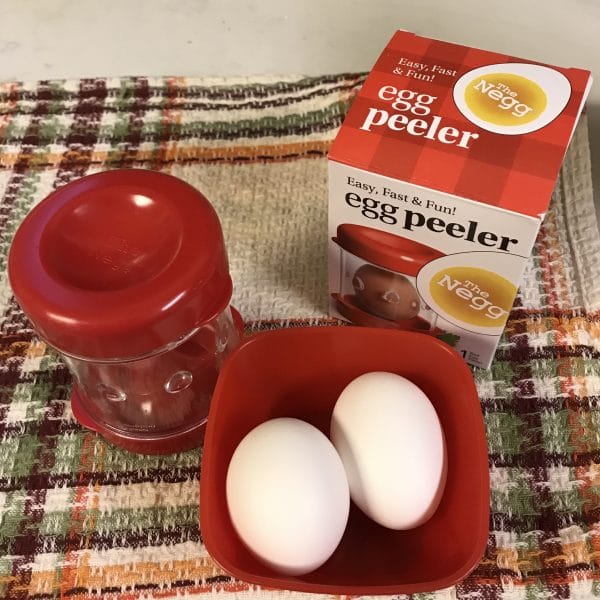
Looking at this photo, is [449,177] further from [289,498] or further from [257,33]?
[257,33]

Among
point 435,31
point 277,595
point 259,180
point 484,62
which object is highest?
point 484,62

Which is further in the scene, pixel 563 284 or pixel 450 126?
pixel 563 284

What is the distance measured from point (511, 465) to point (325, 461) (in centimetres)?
20

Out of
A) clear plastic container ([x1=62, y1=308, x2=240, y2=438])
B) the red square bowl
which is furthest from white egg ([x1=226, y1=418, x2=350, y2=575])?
clear plastic container ([x1=62, y1=308, x2=240, y2=438])

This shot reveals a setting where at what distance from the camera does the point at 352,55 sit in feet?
3.08

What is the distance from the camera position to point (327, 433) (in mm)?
620

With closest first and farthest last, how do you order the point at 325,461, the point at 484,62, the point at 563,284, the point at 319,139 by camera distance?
the point at 325,461 → the point at 484,62 → the point at 563,284 → the point at 319,139

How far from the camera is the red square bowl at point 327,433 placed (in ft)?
1.64

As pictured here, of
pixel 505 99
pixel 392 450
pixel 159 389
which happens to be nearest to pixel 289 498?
pixel 392 450

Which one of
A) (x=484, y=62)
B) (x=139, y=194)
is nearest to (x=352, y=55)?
(x=484, y=62)

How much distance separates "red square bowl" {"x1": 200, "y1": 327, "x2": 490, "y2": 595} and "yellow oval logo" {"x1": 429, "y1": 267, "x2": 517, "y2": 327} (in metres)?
0.06

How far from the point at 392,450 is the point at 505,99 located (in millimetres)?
299

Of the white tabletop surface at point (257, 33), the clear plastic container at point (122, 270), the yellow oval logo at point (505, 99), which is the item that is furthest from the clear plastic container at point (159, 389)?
the white tabletop surface at point (257, 33)

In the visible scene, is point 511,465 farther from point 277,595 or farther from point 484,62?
point 484,62
